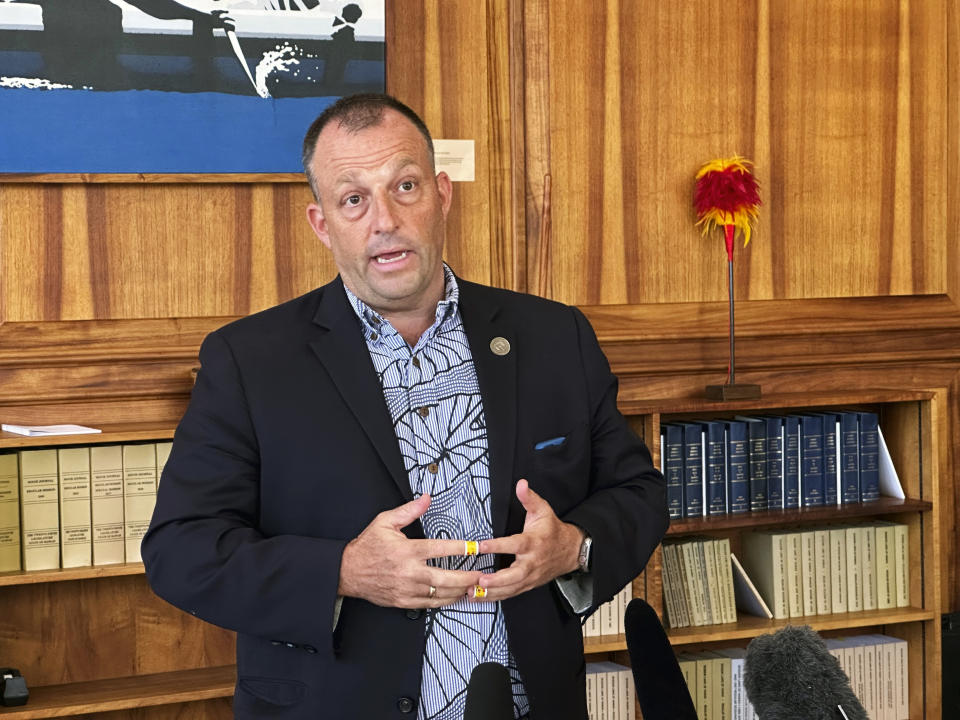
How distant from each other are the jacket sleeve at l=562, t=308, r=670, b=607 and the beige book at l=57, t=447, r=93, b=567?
1.53 m

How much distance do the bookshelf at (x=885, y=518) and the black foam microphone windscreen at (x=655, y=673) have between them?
2043mm

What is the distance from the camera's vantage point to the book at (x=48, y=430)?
294 centimetres

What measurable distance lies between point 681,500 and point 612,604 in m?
0.40

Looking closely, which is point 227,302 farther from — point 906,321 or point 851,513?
point 906,321

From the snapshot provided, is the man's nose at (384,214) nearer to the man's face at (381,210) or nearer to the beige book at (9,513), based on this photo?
the man's face at (381,210)

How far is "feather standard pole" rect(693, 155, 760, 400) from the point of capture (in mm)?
3605

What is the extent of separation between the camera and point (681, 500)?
352 centimetres

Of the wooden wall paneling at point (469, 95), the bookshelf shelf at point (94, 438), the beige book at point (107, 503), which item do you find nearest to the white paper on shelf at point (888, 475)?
the wooden wall paneling at point (469, 95)

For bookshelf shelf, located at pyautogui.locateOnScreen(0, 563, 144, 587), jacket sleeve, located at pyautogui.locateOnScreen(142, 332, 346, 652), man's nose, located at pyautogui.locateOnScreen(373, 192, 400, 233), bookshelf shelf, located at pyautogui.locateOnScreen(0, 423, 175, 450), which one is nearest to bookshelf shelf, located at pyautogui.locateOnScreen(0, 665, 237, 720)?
bookshelf shelf, located at pyautogui.locateOnScreen(0, 563, 144, 587)

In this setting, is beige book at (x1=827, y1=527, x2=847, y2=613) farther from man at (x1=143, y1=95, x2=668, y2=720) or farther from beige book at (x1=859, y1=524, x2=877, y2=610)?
man at (x1=143, y1=95, x2=668, y2=720)

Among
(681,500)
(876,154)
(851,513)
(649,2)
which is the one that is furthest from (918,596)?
(649,2)

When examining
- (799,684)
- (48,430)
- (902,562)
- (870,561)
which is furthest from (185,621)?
(799,684)

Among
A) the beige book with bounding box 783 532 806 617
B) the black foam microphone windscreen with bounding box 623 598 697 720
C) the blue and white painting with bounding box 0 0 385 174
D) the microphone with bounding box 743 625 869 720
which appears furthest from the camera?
the beige book with bounding box 783 532 806 617

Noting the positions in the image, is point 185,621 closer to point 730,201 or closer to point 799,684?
point 730,201
